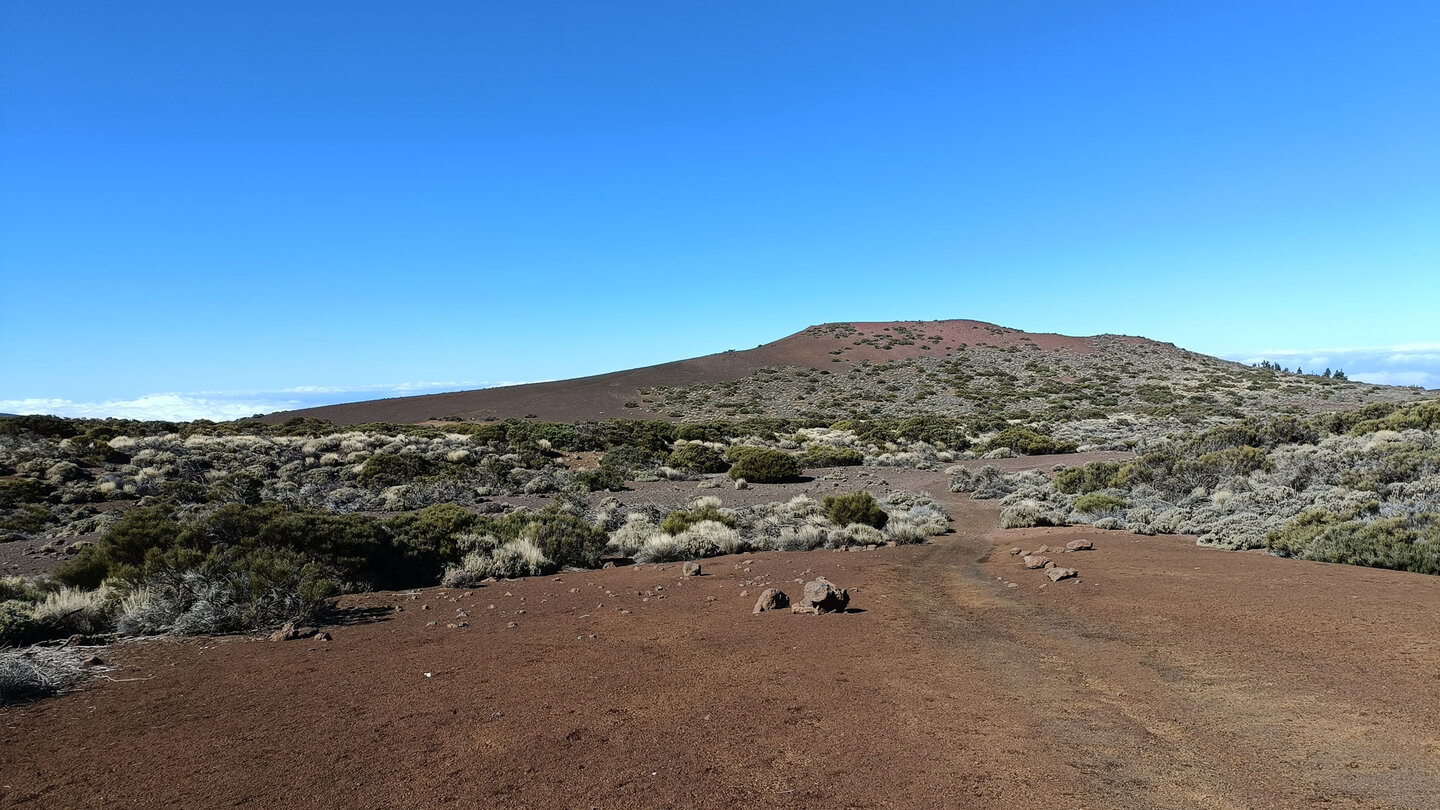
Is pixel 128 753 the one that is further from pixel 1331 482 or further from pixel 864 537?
pixel 1331 482

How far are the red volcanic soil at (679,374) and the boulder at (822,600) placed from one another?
4935 cm

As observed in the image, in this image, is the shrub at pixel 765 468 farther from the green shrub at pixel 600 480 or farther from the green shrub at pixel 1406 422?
the green shrub at pixel 1406 422

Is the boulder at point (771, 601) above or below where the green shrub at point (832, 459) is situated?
above

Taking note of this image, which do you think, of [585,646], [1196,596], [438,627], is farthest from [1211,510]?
[438,627]

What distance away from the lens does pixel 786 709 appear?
17.0 feet

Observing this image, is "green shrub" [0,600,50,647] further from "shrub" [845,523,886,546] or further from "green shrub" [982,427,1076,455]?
"green shrub" [982,427,1076,455]

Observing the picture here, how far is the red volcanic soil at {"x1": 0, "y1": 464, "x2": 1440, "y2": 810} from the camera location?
13.0ft

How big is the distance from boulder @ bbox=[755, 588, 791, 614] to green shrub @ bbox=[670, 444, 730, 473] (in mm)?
17173

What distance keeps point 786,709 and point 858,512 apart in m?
9.84

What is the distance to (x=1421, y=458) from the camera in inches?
533

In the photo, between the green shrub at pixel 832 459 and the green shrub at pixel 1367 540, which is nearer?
the green shrub at pixel 1367 540

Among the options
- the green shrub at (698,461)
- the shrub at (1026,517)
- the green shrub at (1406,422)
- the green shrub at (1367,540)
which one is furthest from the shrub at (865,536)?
the green shrub at (1406,422)

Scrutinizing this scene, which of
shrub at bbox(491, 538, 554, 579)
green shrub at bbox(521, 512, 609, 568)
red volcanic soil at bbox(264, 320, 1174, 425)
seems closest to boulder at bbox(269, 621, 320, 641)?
shrub at bbox(491, 538, 554, 579)

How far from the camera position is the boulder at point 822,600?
805 cm
